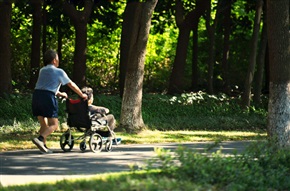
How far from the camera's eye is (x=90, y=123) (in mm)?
16891

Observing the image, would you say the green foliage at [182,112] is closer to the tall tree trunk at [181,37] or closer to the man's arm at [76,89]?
the tall tree trunk at [181,37]

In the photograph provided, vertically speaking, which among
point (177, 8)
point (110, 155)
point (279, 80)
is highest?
point (177, 8)

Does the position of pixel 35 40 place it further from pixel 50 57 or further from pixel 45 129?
pixel 45 129

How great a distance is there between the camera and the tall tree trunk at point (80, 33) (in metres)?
29.9

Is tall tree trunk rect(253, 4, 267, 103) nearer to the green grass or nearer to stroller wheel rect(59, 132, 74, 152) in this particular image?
the green grass

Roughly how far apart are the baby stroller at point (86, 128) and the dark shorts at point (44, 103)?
1.66ft

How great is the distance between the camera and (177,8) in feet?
110

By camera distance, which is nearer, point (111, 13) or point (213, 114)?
point (213, 114)

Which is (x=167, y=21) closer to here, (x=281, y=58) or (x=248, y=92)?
(x=248, y=92)

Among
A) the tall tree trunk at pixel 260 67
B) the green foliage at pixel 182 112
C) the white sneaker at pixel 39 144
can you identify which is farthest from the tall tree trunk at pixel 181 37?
the white sneaker at pixel 39 144

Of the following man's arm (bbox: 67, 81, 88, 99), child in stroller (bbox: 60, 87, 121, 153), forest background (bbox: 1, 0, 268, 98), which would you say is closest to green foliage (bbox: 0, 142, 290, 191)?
man's arm (bbox: 67, 81, 88, 99)

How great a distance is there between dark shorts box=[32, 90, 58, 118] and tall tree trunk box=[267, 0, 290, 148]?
14.1 feet

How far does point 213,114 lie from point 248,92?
68.7 inches

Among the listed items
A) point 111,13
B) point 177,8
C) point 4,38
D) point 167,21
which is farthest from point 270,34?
point 167,21
